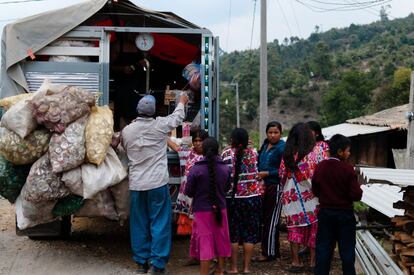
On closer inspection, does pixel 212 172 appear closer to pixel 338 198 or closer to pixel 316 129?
pixel 338 198

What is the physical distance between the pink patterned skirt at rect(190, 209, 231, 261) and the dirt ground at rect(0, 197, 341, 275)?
23.3 inches

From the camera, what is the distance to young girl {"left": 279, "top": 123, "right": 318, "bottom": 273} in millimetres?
5480

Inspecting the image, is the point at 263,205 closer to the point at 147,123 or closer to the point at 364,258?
the point at 364,258

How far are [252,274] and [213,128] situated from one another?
1.76m

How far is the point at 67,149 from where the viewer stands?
5129 mm

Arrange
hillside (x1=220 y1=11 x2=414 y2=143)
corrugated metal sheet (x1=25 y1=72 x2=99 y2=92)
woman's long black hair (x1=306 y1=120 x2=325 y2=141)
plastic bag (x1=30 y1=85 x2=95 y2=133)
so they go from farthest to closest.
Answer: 1. hillside (x1=220 y1=11 x2=414 y2=143)
2. corrugated metal sheet (x1=25 y1=72 x2=99 y2=92)
3. woman's long black hair (x1=306 y1=120 x2=325 y2=141)
4. plastic bag (x1=30 y1=85 x2=95 y2=133)

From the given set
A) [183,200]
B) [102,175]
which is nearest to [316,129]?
[183,200]

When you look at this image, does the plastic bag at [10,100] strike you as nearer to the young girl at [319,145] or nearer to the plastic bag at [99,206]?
the plastic bag at [99,206]

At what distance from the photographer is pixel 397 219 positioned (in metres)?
5.35

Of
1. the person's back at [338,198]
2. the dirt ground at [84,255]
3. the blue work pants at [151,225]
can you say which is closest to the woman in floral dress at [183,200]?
the blue work pants at [151,225]

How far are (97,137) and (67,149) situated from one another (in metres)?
0.31

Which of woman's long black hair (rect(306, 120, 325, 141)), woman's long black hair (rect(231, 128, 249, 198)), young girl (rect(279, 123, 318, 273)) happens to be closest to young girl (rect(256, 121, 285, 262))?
young girl (rect(279, 123, 318, 273))

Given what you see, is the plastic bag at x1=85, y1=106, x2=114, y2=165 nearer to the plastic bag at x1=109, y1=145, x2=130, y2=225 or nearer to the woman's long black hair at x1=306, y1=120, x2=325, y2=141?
the plastic bag at x1=109, y1=145, x2=130, y2=225

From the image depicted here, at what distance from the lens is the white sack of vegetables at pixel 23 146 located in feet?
16.9
